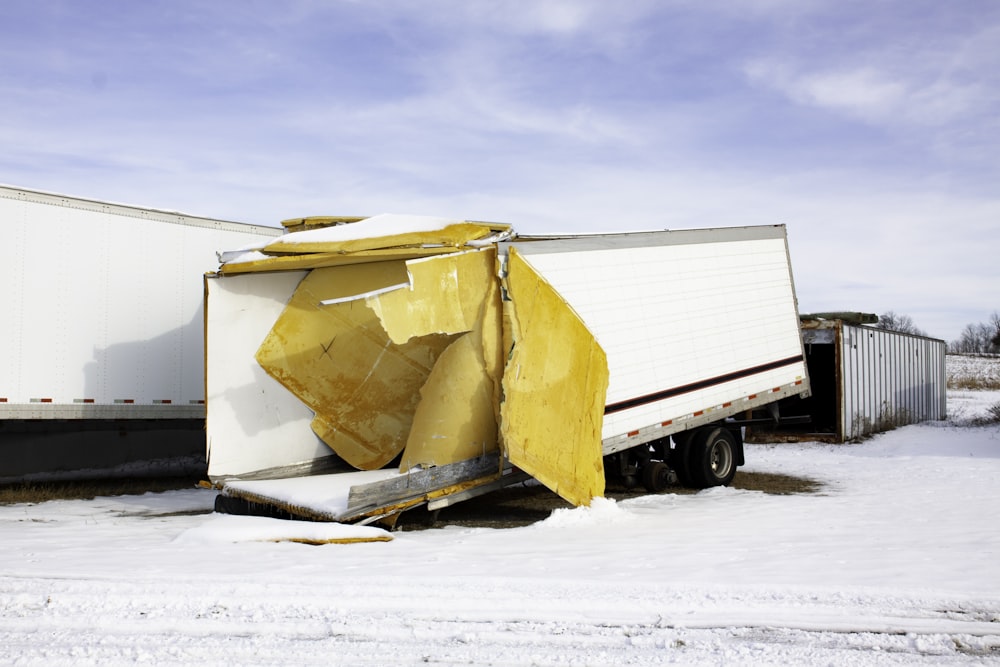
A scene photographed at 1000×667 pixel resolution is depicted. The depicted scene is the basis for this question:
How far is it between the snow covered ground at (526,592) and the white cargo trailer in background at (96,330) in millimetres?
2422

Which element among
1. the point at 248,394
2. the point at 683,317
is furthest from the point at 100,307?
the point at 683,317

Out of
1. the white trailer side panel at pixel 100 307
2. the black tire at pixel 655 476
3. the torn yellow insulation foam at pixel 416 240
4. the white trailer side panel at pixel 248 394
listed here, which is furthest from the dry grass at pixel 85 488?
the black tire at pixel 655 476

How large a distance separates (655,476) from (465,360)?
4071 mm

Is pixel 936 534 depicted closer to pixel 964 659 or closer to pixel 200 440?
pixel 964 659

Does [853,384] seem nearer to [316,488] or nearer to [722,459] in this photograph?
[722,459]

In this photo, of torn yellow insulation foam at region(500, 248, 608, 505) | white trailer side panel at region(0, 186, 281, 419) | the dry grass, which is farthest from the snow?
the dry grass

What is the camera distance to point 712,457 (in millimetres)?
12789

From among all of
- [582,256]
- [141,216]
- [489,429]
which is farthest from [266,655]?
[141,216]

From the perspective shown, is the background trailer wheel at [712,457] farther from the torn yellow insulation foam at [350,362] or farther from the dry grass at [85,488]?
the dry grass at [85,488]

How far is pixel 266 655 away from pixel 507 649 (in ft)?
4.39

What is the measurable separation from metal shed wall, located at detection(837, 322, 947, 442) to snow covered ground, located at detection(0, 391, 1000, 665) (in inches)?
401

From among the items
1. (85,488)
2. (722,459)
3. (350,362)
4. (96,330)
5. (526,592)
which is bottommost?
(85,488)

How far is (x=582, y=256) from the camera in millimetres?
10023

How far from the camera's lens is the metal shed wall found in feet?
64.4
